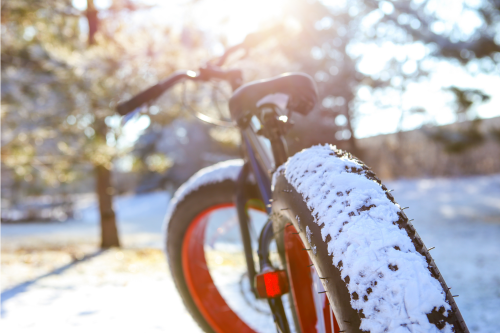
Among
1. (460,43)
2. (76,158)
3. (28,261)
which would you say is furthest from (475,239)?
(28,261)

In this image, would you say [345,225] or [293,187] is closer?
[345,225]

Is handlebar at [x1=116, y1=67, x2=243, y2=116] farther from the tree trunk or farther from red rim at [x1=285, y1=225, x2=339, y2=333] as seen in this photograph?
the tree trunk

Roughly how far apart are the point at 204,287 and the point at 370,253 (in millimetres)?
1229

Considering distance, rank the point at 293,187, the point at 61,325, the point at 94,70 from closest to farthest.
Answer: the point at 293,187, the point at 61,325, the point at 94,70

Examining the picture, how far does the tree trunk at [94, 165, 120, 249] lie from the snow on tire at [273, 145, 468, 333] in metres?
5.34

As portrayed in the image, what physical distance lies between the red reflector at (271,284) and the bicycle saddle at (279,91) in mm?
593

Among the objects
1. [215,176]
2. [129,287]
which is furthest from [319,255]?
[129,287]

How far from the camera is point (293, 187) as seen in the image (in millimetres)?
942

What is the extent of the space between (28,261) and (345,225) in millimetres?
5490

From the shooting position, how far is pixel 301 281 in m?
1.24

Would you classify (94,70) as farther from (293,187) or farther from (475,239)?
(475,239)

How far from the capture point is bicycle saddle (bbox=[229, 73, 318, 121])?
3.92 feet

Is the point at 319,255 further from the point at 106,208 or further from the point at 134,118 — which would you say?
the point at 106,208

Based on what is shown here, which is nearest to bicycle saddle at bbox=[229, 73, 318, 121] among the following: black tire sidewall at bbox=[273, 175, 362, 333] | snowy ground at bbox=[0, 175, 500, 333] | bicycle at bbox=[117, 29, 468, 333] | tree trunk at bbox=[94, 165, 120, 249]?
bicycle at bbox=[117, 29, 468, 333]
